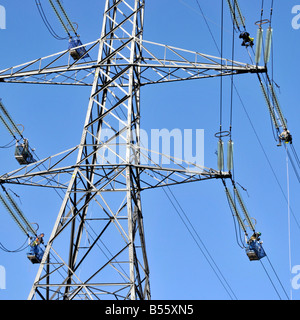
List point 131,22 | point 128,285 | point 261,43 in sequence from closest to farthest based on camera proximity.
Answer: point 128,285 < point 261,43 < point 131,22

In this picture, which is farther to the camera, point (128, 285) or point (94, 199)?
point (94, 199)

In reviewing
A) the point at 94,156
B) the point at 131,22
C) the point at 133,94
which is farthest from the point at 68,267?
the point at 131,22

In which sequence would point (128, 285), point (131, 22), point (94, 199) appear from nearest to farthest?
point (128, 285)
point (94, 199)
point (131, 22)

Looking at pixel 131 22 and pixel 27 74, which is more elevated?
pixel 131 22

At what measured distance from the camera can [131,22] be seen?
29.3 metres

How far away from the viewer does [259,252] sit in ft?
98.2

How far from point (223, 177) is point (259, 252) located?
18.3 ft
